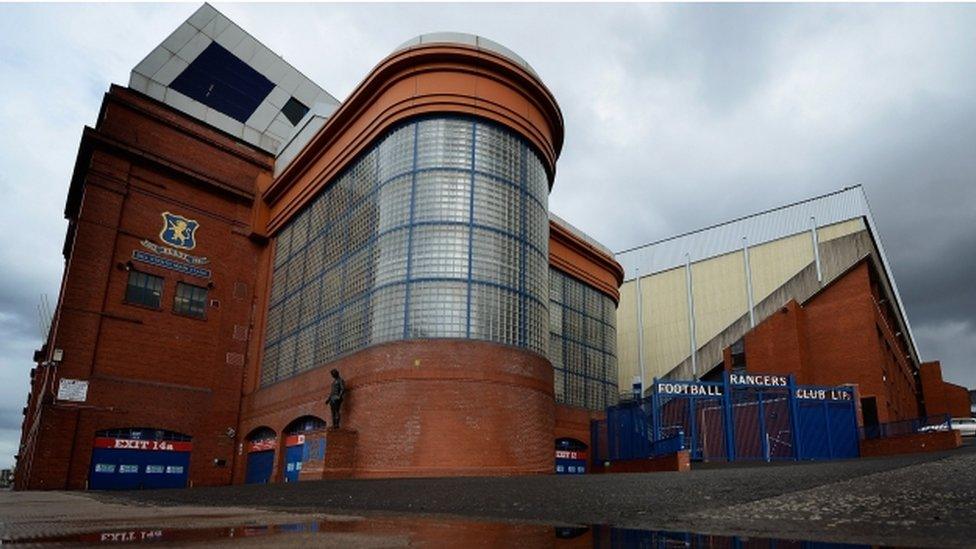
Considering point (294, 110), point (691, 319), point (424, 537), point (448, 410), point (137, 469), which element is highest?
point (294, 110)

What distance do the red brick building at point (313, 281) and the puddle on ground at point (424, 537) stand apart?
12.0 m

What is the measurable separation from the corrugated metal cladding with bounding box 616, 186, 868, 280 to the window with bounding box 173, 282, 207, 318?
31.6 m

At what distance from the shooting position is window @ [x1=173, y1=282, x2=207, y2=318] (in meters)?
25.3

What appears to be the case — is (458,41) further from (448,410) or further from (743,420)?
(743,420)

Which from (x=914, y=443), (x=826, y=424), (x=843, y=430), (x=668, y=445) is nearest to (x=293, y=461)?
(x=668, y=445)

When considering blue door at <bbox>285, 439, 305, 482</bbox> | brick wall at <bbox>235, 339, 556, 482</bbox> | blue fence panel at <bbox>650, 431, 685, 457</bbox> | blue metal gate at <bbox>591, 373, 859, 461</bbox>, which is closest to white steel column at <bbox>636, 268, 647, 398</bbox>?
blue metal gate at <bbox>591, 373, 859, 461</bbox>

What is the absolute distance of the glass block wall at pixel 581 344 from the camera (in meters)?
28.6

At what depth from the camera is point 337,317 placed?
20.9 m

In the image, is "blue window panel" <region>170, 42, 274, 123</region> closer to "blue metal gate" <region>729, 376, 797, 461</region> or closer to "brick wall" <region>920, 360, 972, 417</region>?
"blue metal gate" <region>729, 376, 797, 461</region>

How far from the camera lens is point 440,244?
18.0m

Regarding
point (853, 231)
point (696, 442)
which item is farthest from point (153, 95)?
point (853, 231)

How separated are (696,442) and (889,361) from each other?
2374 centimetres

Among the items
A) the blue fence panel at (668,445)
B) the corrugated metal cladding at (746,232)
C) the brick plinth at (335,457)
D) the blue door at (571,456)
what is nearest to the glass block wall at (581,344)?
the blue door at (571,456)

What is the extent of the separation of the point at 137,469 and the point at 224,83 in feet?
58.1
